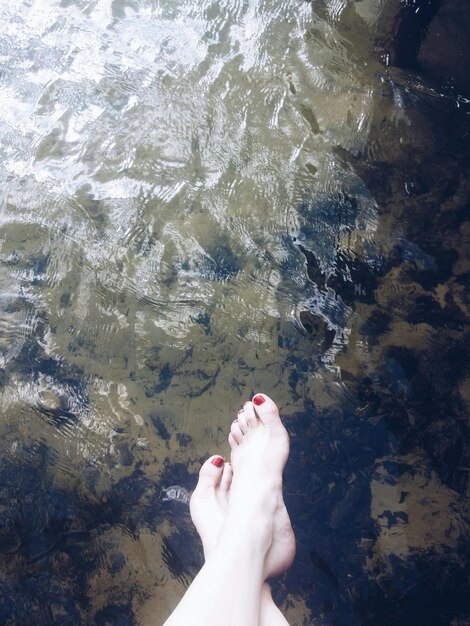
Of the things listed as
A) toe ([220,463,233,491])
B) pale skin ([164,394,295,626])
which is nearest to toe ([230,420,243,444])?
pale skin ([164,394,295,626])

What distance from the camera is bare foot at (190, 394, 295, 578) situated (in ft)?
5.49

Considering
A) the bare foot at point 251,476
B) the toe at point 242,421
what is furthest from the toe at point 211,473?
the toe at point 242,421

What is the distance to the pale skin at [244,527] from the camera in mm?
1416

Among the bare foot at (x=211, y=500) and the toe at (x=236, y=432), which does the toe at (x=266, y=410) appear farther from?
the bare foot at (x=211, y=500)

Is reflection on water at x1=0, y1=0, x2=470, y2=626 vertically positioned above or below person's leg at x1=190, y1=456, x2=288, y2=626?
above

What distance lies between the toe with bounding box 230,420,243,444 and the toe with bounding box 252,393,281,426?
9 cm

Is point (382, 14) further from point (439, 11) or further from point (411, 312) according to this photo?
point (411, 312)

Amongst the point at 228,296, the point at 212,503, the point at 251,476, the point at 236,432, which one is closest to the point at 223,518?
the point at 212,503

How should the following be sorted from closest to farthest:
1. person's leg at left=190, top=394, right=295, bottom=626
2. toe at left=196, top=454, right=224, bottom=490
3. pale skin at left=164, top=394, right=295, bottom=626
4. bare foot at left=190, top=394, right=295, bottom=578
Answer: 1. pale skin at left=164, top=394, right=295, bottom=626
2. person's leg at left=190, top=394, right=295, bottom=626
3. bare foot at left=190, top=394, right=295, bottom=578
4. toe at left=196, top=454, right=224, bottom=490

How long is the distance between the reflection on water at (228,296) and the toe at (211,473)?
0.19ft

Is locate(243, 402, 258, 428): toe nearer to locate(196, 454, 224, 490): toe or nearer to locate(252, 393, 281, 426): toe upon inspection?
locate(252, 393, 281, 426): toe

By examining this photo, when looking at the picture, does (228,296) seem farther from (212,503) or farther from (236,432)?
(212,503)

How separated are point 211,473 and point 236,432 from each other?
17 centimetres

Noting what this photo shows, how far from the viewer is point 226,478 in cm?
185
